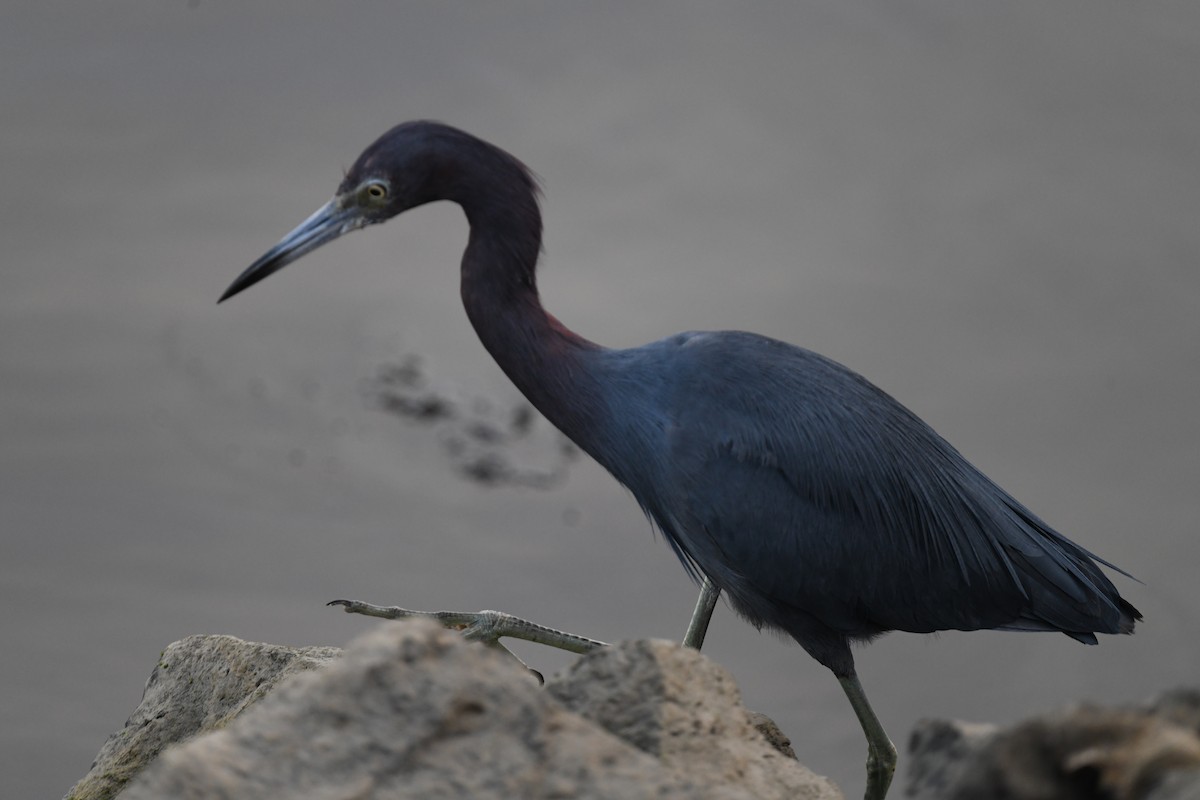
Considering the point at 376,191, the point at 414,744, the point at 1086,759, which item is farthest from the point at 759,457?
the point at 1086,759

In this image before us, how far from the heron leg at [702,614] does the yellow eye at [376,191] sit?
2.18 metres

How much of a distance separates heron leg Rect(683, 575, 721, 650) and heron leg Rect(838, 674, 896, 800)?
94 centimetres

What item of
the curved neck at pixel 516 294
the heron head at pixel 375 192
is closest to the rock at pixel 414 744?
the curved neck at pixel 516 294

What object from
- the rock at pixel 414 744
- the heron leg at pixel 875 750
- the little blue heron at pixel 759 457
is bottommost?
the rock at pixel 414 744

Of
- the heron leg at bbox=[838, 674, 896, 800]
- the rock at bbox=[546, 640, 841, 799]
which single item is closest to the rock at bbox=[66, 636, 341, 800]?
the heron leg at bbox=[838, 674, 896, 800]

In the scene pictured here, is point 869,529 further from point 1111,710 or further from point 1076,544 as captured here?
point 1111,710

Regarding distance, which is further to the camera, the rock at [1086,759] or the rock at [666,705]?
the rock at [666,705]

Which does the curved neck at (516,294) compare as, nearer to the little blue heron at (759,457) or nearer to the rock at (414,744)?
the little blue heron at (759,457)

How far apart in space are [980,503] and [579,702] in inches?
117

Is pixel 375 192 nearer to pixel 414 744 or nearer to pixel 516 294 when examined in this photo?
pixel 516 294

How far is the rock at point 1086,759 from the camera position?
2.20 metres

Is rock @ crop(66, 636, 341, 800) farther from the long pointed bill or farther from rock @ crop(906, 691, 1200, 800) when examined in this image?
rock @ crop(906, 691, 1200, 800)

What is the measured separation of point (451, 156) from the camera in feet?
17.7

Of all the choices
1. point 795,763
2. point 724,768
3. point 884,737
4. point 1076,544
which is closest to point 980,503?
point 1076,544
